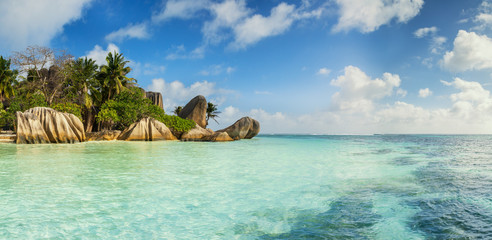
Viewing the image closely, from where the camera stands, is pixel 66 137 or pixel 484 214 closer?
pixel 484 214

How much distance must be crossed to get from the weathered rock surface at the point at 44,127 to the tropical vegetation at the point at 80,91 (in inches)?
216

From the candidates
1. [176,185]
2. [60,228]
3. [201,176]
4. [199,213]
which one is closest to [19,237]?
[60,228]

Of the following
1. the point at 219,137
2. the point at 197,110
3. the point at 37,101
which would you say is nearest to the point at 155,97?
the point at 197,110

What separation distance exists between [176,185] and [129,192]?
113 centimetres

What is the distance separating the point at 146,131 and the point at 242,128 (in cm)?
1229

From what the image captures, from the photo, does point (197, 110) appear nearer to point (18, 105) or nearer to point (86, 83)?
point (86, 83)

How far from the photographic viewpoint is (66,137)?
22.3 m

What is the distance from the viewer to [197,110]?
3897 centimetres

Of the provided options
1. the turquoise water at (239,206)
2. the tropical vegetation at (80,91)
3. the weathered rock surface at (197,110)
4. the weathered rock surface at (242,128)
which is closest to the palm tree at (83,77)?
the tropical vegetation at (80,91)

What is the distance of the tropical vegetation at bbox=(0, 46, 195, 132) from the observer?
27609 millimetres

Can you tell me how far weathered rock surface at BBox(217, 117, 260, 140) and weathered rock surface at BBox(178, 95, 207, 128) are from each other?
15.2 ft

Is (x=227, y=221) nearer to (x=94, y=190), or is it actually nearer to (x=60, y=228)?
(x=60, y=228)

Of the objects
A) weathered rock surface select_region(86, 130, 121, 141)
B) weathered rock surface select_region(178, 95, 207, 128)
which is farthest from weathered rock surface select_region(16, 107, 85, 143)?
weathered rock surface select_region(178, 95, 207, 128)

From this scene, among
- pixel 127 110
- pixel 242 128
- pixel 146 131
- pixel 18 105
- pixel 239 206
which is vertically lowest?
pixel 239 206
